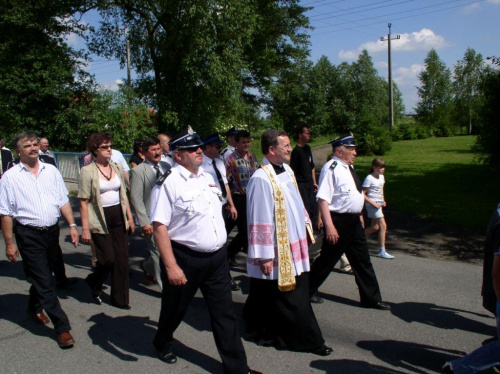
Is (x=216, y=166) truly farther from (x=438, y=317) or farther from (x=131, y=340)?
(x=438, y=317)

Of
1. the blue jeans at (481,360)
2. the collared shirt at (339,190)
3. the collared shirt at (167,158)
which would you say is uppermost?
the collared shirt at (167,158)

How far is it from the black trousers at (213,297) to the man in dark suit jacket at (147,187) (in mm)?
1661

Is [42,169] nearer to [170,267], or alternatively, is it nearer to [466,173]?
[170,267]

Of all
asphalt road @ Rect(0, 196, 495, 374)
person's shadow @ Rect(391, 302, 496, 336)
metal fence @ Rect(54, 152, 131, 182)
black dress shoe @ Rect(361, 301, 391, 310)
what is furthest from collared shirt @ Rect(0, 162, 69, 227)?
metal fence @ Rect(54, 152, 131, 182)

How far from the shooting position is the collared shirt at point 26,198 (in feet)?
14.5

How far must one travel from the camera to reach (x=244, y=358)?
3.66 m

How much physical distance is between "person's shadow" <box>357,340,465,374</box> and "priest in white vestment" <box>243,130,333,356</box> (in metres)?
0.45

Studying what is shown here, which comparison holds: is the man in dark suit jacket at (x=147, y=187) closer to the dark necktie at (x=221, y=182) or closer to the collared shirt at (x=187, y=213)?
the dark necktie at (x=221, y=182)

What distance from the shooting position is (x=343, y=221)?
4949 mm

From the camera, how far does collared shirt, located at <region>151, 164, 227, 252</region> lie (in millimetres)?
3590

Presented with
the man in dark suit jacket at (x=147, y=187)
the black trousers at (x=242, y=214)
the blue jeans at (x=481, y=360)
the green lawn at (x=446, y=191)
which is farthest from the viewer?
the green lawn at (x=446, y=191)

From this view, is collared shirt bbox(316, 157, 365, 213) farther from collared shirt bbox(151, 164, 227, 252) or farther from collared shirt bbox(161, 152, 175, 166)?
collared shirt bbox(161, 152, 175, 166)

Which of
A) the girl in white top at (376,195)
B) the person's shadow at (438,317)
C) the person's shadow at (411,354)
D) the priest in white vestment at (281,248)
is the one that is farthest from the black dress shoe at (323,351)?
the girl in white top at (376,195)

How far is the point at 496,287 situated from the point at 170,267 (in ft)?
7.10
